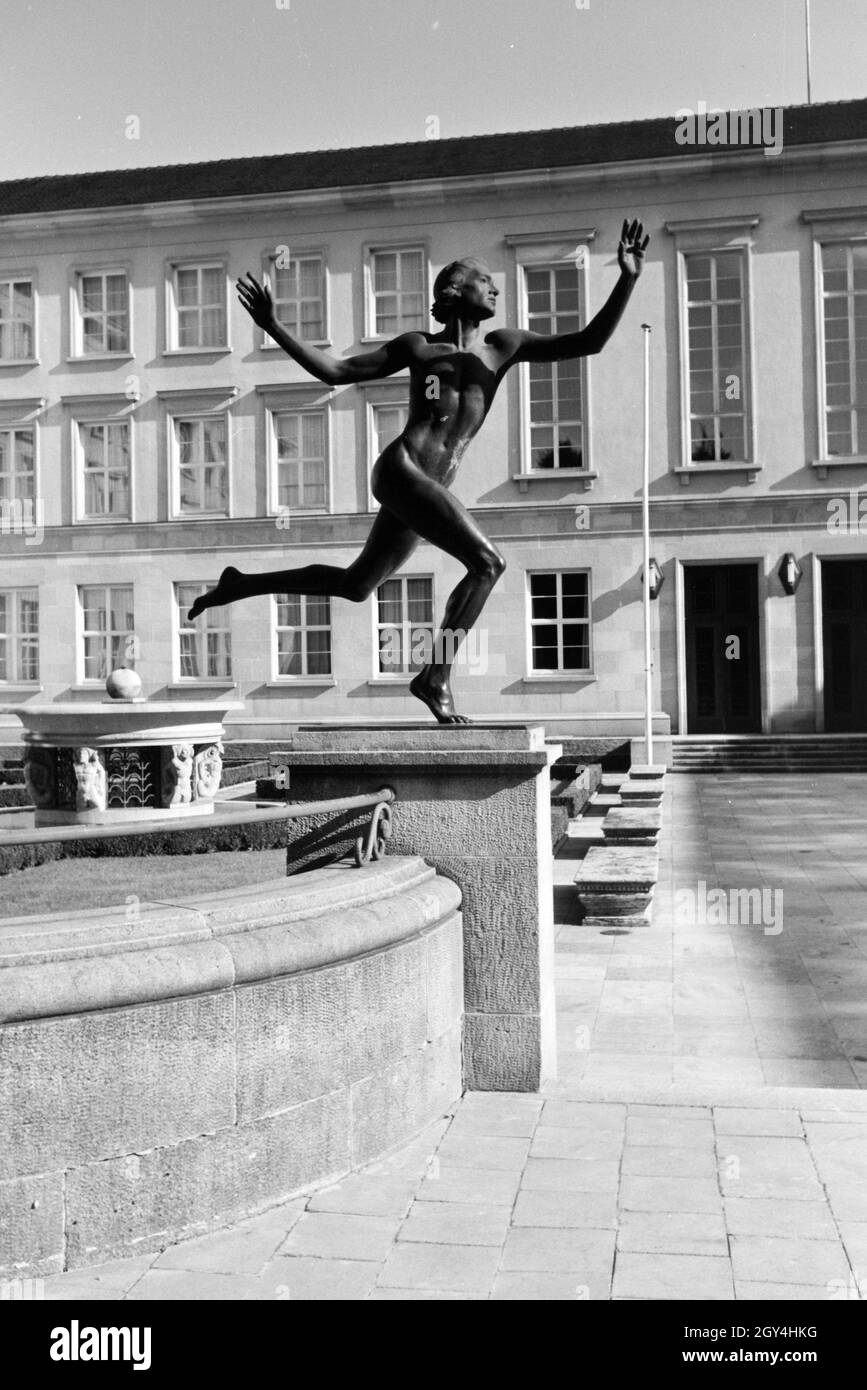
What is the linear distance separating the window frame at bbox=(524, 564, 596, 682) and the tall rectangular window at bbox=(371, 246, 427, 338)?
22.5ft

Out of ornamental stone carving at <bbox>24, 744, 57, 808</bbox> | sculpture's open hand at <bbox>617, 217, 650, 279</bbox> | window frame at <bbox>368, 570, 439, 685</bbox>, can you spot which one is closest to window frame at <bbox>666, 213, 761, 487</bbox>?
window frame at <bbox>368, 570, 439, 685</bbox>

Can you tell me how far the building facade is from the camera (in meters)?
28.8

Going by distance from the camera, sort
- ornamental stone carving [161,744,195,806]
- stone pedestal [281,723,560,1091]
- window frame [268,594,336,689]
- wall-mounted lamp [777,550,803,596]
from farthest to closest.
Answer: window frame [268,594,336,689] → wall-mounted lamp [777,550,803,596] → ornamental stone carving [161,744,195,806] → stone pedestal [281,723,560,1091]

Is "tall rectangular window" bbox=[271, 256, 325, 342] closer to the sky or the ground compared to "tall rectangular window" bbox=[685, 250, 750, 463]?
closer to the sky

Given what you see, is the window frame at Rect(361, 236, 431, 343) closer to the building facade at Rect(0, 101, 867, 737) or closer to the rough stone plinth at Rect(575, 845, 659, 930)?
the building facade at Rect(0, 101, 867, 737)

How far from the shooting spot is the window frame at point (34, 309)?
109 ft

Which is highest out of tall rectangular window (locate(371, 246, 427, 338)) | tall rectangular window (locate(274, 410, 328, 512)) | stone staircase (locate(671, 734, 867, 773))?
tall rectangular window (locate(371, 246, 427, 338))

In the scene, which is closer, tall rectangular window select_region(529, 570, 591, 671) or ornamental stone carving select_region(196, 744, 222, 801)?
ornamental stone carving select_region(196, 744, 222, 801)

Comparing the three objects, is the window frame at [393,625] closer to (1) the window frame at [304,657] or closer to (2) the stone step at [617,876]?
(1) the window frame at [304,657]

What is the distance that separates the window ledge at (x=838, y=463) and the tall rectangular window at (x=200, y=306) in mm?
14807

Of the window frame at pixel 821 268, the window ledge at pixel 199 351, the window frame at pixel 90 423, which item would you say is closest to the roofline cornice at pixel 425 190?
the window frame at pixel 821 268

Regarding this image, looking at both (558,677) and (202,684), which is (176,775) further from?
(202,684)

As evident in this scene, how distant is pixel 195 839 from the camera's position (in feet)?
45.5

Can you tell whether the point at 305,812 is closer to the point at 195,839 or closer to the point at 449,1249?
the point at 449,1249
